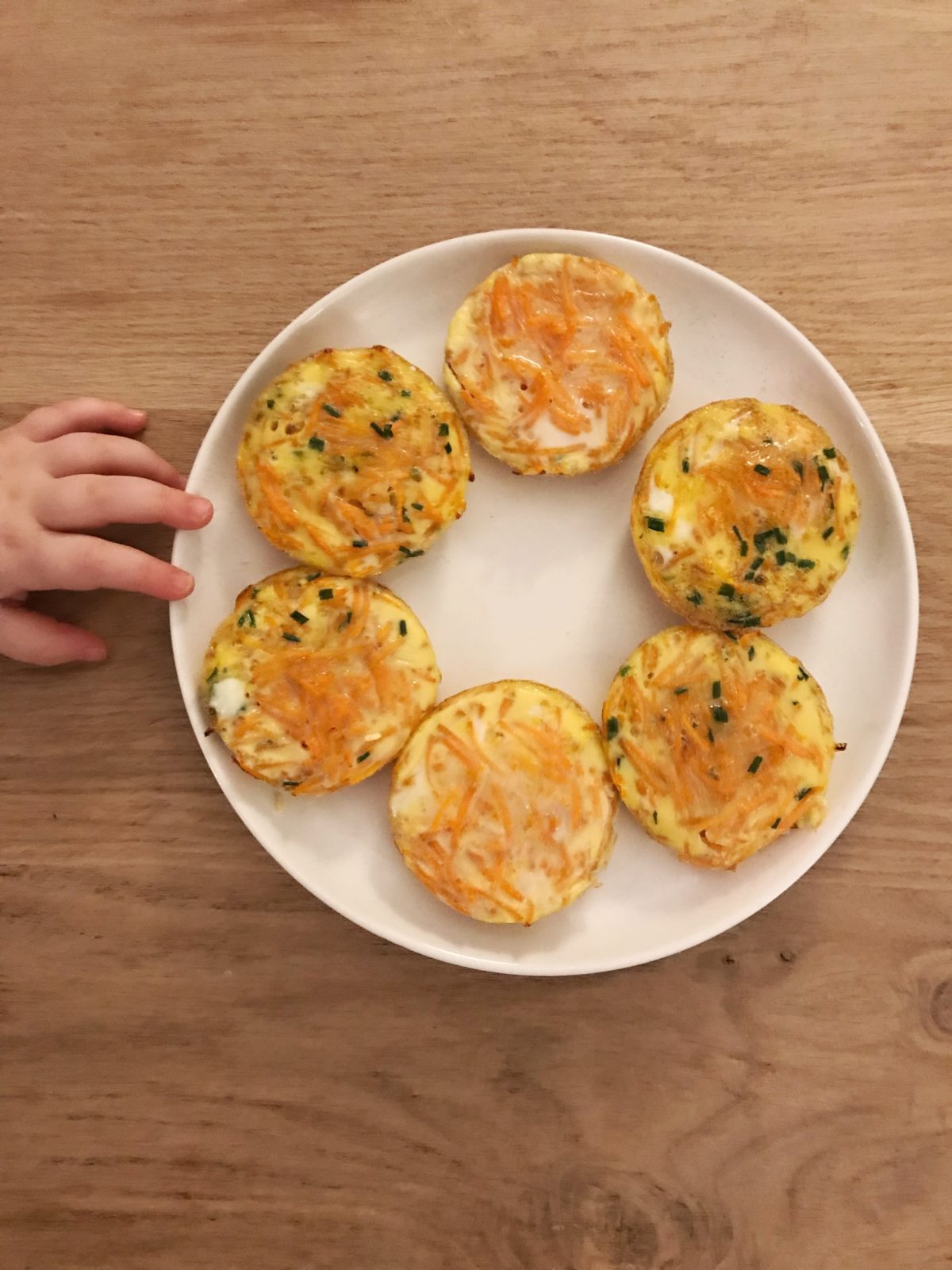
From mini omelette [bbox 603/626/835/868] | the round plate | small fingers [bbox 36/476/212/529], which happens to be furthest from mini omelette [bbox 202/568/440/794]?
mini omelette [bbox 603/626/835/868]

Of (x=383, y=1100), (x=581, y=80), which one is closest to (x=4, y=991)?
(x=383, y=1100)

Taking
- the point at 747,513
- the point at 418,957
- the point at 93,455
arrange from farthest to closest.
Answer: the point at 418,957
the point at 93,455
the point at 747,513

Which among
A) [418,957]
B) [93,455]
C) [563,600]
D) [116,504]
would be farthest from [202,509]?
[418,957]

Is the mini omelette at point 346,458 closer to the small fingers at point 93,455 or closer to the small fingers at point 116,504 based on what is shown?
the small fingers at point 116,504

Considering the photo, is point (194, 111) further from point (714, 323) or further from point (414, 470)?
point (714, 323)

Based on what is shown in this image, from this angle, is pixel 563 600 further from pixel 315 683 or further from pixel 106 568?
pixel 106 568

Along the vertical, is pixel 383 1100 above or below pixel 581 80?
below
